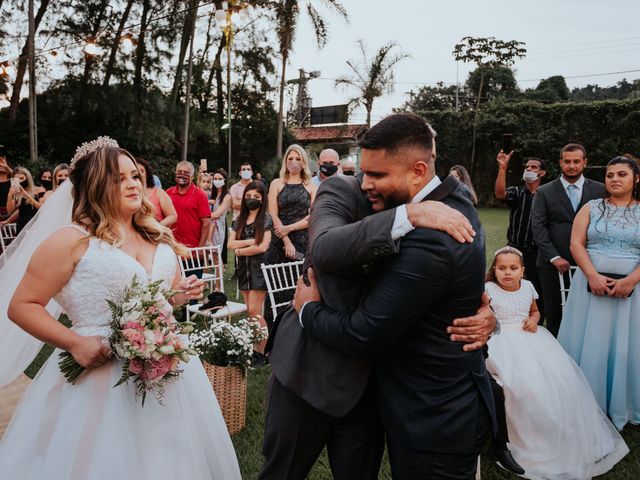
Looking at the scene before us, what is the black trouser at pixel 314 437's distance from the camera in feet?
6.91

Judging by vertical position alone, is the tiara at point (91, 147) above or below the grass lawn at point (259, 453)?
above

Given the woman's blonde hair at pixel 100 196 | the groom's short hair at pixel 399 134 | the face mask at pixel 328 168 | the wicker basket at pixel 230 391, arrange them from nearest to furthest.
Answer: the groom's short hair at pixel 399 134
the woman's blonde hair at pixel 100 196
the wicker basket at pixel 230 391
the face mask at pixel 328 168

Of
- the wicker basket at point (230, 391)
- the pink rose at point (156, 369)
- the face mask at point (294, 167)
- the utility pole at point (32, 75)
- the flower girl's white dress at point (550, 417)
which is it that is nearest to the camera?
the pink rose at point (156, 369)

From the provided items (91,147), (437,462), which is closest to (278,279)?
(91,147)

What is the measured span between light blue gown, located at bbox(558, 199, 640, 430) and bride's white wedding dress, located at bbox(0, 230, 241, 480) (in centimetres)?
330

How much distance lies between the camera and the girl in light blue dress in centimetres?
410

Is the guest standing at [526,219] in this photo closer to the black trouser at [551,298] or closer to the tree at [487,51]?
the black trouser at [551,298]

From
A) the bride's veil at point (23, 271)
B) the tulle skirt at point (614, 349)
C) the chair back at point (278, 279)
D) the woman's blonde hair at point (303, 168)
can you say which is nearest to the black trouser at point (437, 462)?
the bride's veil at point (23, 271)

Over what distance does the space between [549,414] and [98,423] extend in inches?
113

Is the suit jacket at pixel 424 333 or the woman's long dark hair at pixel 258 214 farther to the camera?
the woman's long dark hair at pixel 258 214

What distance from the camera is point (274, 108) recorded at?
100 ft

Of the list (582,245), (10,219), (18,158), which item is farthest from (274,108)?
(582,245)

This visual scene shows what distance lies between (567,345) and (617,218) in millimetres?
1193

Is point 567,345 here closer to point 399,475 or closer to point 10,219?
point 399,475
